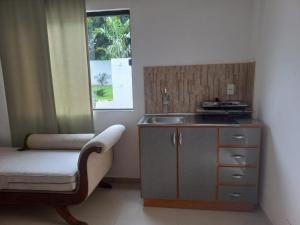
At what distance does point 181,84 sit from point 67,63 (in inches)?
52.4

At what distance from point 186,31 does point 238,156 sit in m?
1.42

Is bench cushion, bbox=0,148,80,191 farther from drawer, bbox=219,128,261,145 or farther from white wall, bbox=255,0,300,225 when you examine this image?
white wall, bbox=255,0,300,225

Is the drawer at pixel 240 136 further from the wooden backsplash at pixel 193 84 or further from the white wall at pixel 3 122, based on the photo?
the white wall at pixel 3 122

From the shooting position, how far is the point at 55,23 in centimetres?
260

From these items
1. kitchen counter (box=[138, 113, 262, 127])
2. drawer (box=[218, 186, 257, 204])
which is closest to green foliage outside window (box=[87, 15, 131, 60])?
kitchen counter (box=[138, 113, 262, 127])

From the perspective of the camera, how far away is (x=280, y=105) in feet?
6.08

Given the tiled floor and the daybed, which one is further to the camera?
the tiled floor

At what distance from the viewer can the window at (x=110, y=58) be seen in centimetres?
271

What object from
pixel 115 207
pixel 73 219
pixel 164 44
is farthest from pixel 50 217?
pixel 164 44

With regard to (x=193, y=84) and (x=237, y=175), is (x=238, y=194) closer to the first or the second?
(x=237, y=175)

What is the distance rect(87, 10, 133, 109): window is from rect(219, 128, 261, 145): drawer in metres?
1.19

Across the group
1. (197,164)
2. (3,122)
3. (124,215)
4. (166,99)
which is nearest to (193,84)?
(166,99)

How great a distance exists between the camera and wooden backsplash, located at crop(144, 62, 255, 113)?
2.53 metres

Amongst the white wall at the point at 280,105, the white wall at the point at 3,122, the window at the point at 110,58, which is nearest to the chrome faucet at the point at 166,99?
the window at the point at 110,58
